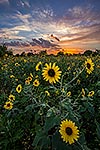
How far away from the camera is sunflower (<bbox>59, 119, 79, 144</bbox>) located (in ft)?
6.35

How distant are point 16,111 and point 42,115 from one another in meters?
0.70

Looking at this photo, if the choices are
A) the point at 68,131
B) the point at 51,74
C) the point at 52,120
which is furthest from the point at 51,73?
the point at 68,131

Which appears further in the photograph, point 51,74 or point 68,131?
point 51,74

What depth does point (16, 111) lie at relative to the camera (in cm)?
328

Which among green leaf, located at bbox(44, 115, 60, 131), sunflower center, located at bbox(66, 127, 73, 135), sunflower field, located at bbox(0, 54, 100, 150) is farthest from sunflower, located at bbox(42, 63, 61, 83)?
sunflower center, located at bbox(66, 127, 73, 135)

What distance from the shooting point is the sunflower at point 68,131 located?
6.35 feet

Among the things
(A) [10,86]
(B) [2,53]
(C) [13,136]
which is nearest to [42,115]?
(C) [13,136]

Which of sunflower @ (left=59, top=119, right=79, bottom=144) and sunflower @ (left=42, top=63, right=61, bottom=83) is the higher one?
sunflower @ (left=42, top=63, right=61, bottom=83)

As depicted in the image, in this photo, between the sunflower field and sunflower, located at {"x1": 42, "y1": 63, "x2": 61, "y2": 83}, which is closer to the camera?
the sunflower field

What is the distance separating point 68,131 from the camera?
77.2 inches

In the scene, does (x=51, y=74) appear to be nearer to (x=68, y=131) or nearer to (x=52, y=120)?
(x=52, y=120)

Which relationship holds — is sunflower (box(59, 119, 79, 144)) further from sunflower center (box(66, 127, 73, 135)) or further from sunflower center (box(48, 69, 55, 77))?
sunflower center (box(48, 69, 55, 77))

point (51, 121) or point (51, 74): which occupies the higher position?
point (51, 74)

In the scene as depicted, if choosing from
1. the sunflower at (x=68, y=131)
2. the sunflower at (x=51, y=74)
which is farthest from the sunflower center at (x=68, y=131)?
the sunflower at (x=51, y=74)
